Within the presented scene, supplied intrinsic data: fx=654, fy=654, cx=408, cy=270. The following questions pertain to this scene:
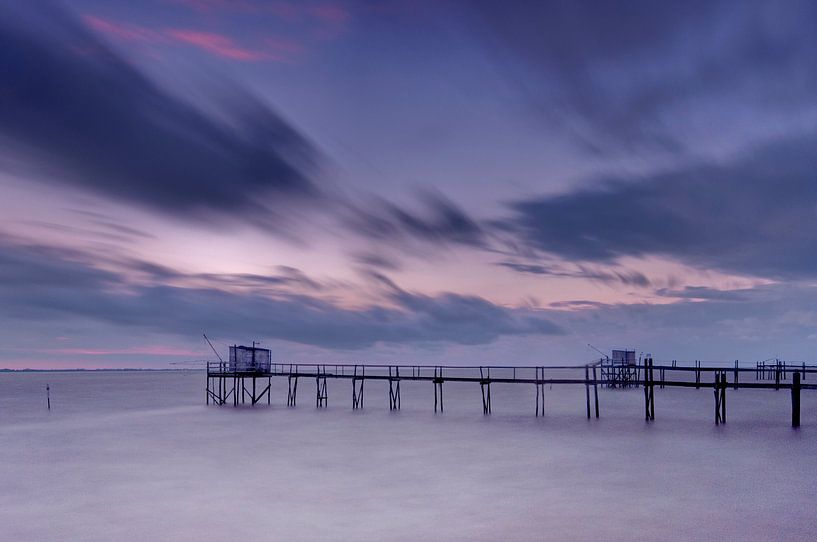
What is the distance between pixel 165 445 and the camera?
35.9m

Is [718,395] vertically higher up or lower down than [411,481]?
higher up

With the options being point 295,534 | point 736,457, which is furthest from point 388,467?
point 736,457

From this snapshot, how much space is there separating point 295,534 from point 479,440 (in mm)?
19856

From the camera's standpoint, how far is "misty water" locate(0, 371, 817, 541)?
1903cm

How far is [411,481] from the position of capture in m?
25.6

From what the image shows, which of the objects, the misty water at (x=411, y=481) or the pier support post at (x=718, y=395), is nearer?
the misty water at (x=411, y=481)

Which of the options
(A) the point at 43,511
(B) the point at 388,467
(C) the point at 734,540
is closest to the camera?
(C) the point at 734,540

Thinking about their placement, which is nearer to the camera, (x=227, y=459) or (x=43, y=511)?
(x=43, y=511)

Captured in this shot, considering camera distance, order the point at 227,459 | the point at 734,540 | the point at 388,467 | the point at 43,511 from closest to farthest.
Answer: the point at 734,540, the point at 43,511, the point at 388,467, the point at 227,459

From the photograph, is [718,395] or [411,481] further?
[718,395]

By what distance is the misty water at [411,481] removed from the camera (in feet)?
62.4

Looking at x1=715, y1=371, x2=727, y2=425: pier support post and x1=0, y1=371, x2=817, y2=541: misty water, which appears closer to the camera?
x1=0, y1=371, x2=817, y2=541: misty water

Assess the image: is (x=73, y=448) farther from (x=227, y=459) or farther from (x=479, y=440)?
(x=479, y=440)

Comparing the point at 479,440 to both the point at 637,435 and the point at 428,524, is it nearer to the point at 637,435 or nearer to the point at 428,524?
the point at 637,435
